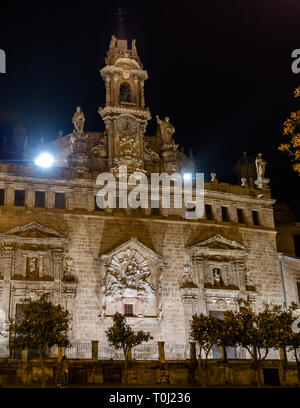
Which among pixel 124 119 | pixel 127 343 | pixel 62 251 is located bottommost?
pixel 127 343

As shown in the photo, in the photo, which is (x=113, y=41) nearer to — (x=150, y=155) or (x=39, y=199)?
(x=150, y=155)

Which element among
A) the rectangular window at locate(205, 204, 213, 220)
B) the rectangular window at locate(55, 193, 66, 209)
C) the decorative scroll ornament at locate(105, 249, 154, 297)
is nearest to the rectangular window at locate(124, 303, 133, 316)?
the decorative scroll ornament at locate(105, 249, 154, 297)

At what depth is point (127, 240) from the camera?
38.2 m

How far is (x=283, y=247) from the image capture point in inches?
1854

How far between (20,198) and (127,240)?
7708 millimetres

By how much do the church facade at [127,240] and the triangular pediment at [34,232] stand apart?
0.06 metres

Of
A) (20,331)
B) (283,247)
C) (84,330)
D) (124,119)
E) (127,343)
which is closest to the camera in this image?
(20,331)

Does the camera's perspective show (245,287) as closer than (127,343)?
No

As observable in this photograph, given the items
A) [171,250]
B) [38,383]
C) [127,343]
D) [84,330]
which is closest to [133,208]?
[171,250]

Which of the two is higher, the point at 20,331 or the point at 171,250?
the point at 171,250

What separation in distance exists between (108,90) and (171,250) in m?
13.4

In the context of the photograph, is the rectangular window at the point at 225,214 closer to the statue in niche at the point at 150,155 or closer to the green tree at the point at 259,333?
the statue in niche at the point at 150,155

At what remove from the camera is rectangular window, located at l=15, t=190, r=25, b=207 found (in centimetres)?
3722

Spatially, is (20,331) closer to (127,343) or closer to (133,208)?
(127,343)
